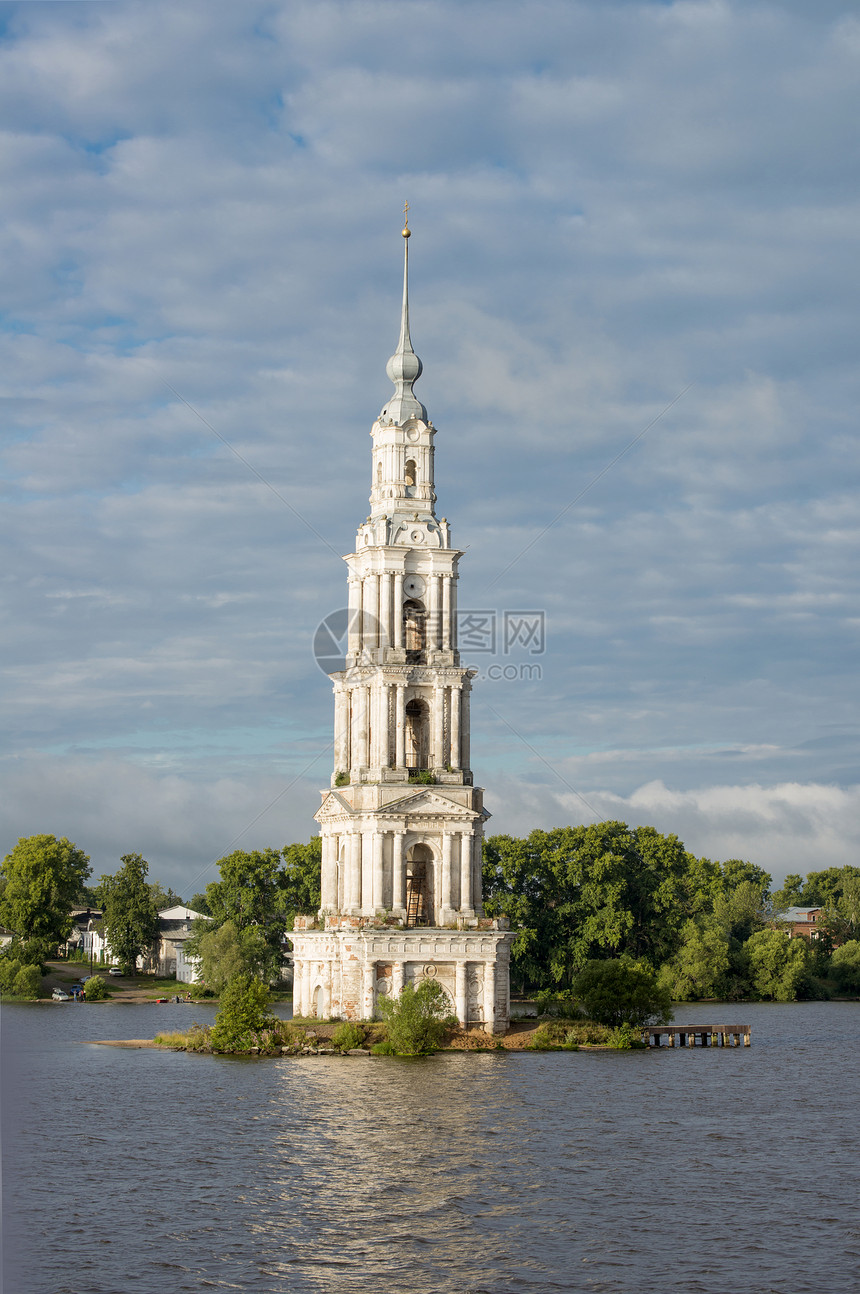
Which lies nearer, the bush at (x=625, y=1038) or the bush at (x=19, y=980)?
the bush at (x=625, y=1038)

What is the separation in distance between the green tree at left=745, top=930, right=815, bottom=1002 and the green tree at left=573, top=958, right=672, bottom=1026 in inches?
1882

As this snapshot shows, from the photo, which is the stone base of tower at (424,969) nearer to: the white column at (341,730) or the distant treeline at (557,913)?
the white column at (341,730)

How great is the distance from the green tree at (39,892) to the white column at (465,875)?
198ft

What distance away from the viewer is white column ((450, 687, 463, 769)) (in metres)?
78.7

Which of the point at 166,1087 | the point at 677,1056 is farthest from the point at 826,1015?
the point at 166,1087

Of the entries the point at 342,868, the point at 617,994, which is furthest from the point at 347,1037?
the point at 617,994

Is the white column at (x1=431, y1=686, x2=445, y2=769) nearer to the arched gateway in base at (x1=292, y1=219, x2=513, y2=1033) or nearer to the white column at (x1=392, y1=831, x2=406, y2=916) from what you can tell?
the arched gateway in base at (x1=292, y1=219, x2=513, y2=1033)

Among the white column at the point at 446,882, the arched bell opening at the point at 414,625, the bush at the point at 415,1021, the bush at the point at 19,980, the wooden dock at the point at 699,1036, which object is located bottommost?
the wooden dock at the point at 699,1036

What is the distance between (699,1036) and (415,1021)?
70.2 feet

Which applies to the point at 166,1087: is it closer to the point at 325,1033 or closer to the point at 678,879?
the point at 325,1033

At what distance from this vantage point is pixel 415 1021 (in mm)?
66312

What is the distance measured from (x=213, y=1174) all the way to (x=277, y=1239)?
7.85m

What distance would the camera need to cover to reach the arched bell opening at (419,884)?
79238mm

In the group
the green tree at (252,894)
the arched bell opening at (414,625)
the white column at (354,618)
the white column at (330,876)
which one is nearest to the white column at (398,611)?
the arched bell opening at (414,625)
